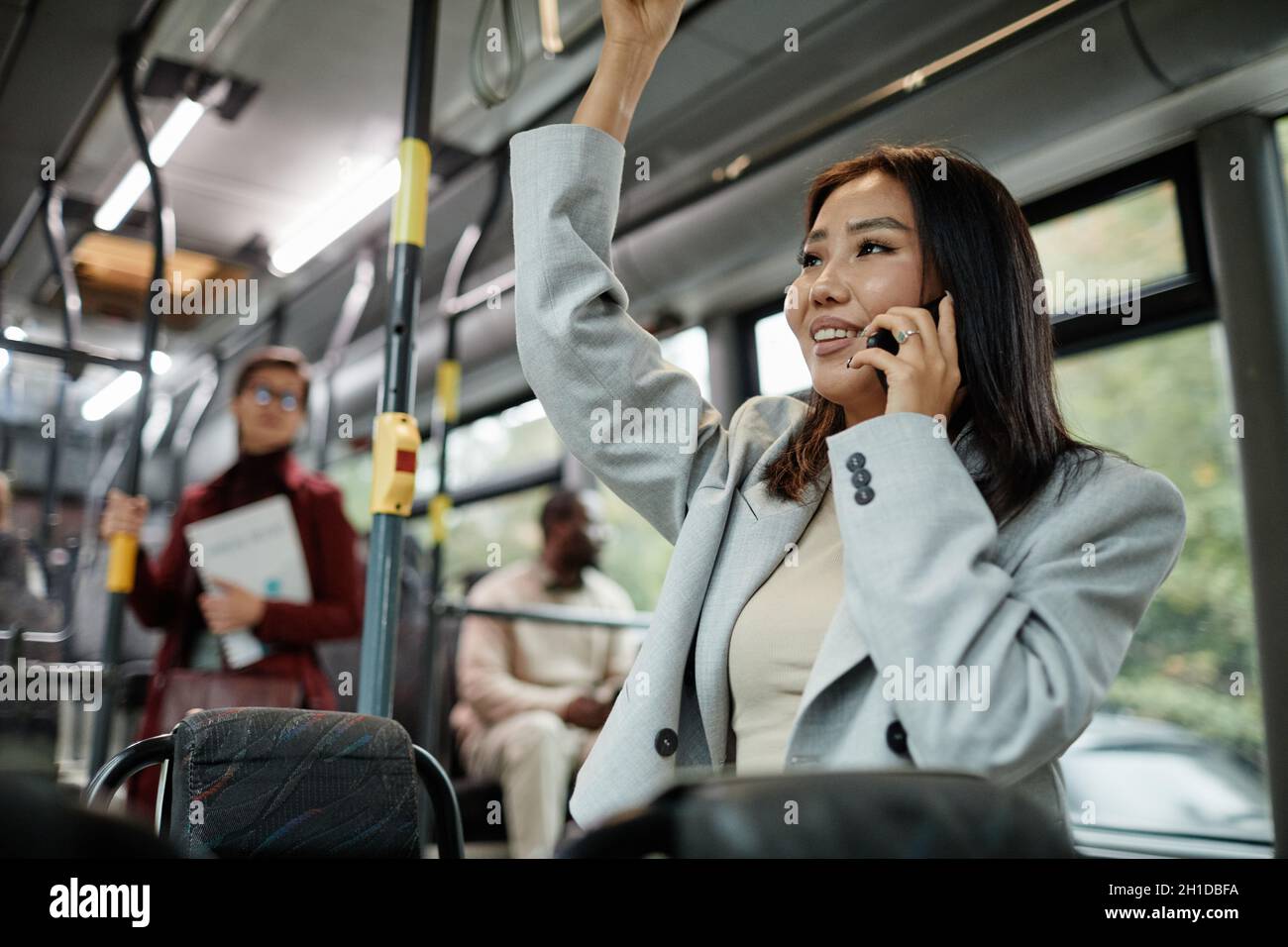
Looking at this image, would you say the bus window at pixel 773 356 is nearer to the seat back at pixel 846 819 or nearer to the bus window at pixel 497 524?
the bus window at pixel 497 524

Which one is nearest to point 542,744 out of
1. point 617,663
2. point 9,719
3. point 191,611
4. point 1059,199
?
point 617,663

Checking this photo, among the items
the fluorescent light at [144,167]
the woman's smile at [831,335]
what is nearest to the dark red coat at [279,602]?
the fluorescent light at [144,167]

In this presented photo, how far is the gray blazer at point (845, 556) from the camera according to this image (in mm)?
810

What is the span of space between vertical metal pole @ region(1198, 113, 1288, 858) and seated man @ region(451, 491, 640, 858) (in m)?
1.99

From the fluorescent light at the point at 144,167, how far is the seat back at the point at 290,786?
2.75 meters

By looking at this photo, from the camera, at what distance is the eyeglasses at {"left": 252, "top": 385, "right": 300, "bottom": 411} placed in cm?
267

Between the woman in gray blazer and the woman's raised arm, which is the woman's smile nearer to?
the woman in gray blazer

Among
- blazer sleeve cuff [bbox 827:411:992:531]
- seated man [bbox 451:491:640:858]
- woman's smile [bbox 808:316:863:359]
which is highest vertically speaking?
woman's smile [bbox 808:316:863:359]

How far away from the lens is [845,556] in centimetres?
89

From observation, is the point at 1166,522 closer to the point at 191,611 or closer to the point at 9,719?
the point at 191,611

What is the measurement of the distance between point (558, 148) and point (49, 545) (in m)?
3.24

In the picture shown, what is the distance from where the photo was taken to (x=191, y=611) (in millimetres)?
2490

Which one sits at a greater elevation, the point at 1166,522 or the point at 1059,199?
the point at 1059,199

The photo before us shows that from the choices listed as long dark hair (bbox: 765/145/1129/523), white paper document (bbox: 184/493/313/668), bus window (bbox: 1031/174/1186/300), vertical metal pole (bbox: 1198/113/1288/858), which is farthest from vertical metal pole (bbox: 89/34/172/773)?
vertical metal pole (bbox: 1198/113/1288/858)
